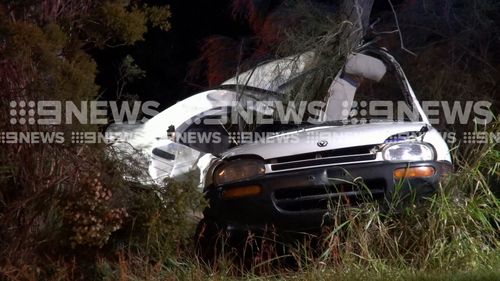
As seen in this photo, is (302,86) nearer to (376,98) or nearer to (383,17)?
(376,98)

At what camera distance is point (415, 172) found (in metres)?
6.22

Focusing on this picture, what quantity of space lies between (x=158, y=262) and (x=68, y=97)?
1476 mm

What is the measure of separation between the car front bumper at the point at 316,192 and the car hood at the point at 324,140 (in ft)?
0.74

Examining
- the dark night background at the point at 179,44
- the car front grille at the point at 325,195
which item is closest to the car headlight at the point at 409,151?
the car front grille at the point at 325,195

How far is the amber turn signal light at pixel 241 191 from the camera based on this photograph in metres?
6.31

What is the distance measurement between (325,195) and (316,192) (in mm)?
91

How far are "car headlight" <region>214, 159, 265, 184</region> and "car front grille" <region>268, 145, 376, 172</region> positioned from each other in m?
0.11

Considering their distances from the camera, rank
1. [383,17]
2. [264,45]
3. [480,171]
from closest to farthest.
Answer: [480,171], [264,45], [383,17]

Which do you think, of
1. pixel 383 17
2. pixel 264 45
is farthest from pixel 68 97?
pixel 383 17

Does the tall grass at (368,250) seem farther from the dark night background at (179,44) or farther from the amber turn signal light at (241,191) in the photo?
the dark night background at (179,44)

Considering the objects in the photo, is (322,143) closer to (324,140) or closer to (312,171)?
(324,140)

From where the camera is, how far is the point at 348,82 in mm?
7883

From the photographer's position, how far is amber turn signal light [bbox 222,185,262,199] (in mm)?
6309

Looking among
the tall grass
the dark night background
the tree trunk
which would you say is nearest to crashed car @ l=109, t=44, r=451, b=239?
the tall grass
